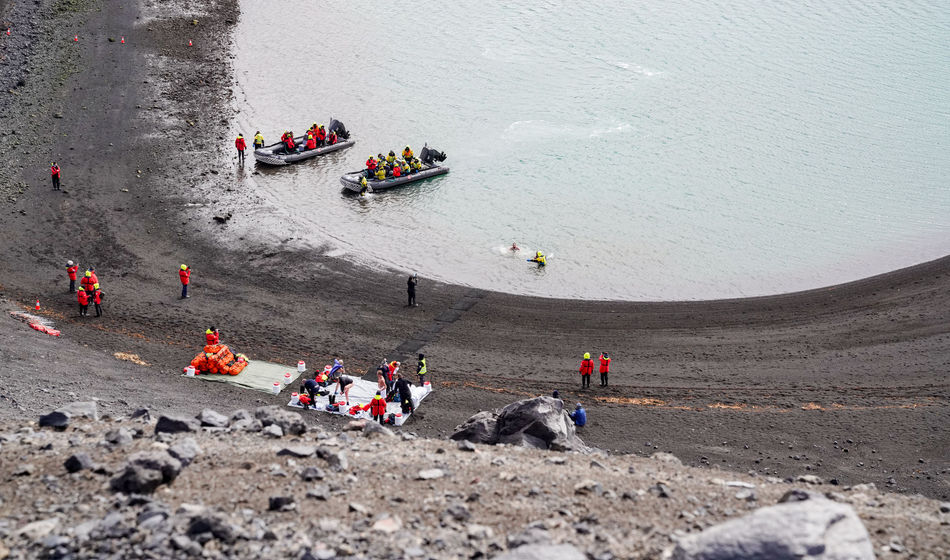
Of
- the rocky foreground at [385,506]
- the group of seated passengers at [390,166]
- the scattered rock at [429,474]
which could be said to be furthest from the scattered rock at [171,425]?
the group of seated passengers at [390,166]

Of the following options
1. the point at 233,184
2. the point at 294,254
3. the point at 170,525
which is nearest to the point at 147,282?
the point at 294,254

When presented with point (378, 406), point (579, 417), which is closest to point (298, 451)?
point (378, 406)

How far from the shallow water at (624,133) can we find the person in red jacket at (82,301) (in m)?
11.7

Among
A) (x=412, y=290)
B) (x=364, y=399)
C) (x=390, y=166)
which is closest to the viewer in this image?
(x=364, y=399)

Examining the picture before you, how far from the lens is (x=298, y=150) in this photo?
49.4m

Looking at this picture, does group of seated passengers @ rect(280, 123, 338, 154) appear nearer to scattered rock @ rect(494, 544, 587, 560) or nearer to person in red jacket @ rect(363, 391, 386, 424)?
person in red jacket @ rect(363, 391, 386, 424)

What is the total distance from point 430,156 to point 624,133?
12720mm

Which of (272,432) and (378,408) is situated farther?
(378,408)

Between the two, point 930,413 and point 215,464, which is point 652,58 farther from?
point 215,464

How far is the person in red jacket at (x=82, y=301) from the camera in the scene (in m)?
30.8

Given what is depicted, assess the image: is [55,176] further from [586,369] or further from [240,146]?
[586,369]


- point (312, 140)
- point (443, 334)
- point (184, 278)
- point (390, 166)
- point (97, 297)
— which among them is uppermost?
point (312, 140)

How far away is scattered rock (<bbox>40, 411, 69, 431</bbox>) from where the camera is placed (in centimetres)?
1973

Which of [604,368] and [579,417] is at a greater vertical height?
[604,368]
